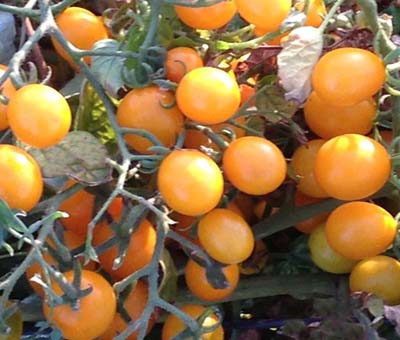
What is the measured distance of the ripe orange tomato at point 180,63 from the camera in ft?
2.10

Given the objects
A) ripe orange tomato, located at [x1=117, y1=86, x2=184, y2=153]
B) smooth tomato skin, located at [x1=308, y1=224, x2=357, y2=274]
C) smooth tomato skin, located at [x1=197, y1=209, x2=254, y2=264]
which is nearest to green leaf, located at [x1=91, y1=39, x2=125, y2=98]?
ripe orange tomato, located at [x1=117, y1=86, x2=184, y2=153]

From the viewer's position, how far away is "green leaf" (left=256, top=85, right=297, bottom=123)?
66cm

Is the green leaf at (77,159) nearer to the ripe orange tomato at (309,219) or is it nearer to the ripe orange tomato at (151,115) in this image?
the ripe orange tomato at (151,115)

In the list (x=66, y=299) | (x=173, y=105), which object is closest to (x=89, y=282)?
(x=66, y=299)

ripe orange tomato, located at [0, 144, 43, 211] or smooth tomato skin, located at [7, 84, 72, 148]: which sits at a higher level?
smooth tomato skin, located at [7, 84, 72, 148]

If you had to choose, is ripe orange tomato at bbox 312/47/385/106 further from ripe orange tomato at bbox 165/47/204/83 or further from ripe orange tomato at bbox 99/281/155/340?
ripe orange tomato at bbox 99/281/155/340

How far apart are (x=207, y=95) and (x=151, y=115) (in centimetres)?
5

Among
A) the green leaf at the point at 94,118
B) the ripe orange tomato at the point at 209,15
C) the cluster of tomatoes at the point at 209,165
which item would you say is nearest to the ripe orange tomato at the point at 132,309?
the cluster of tomatoes at the point at 209,165

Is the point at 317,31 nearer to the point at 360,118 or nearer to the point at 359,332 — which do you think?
the point at 360,118

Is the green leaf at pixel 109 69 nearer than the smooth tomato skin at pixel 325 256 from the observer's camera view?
Yes

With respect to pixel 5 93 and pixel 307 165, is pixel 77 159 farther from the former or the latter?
pixel 307 165

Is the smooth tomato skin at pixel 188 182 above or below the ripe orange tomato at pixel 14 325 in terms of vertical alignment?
above

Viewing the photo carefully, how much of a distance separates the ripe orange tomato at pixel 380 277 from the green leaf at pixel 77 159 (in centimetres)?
24

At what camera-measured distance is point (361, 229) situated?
2.22 feet
